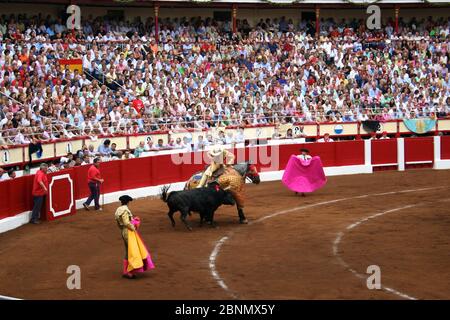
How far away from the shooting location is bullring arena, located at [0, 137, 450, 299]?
44.9 feet

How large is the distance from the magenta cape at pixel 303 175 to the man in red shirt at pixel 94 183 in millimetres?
4687

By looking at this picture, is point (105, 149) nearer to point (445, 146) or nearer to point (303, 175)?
point (303, 175)

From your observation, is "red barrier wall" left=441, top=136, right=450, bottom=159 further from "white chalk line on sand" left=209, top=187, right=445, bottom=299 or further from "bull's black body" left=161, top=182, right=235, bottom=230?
"bull's black body" left=161, top=182, right=235, bottom=230

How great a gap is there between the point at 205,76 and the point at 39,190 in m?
13.4

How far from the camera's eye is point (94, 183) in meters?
21.2

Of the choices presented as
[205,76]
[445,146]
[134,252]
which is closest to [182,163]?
[205,76]

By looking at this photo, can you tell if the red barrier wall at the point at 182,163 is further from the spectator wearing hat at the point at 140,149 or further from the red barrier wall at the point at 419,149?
the spectator wearing hat at the point at 140,149

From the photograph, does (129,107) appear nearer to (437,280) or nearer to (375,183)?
(375,183)

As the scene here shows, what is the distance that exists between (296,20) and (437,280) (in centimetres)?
2827

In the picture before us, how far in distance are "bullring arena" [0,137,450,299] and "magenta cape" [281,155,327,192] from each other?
1.10 feet

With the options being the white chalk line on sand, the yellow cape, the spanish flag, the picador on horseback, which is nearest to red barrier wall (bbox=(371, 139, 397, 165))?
the white chalk line on sand

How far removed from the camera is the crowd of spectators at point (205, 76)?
88.5 ft

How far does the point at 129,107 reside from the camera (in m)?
28.6
